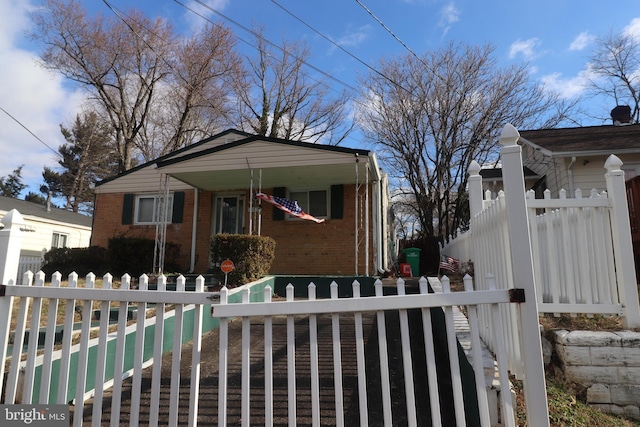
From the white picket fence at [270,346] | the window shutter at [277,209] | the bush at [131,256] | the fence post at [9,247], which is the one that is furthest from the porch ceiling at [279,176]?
the white picket fence at [270,346]

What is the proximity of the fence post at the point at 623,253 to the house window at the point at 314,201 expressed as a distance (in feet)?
26.4

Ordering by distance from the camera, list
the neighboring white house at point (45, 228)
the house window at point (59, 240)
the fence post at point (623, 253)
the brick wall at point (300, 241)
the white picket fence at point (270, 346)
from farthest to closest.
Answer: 1. the house window at point (59, 240)
2. the neighboring white house at point (45, 228)
3. the brick wall at point (300, 241)
4. the fence post at point (623, 253)
5. the white picket fence at point (270, 346)

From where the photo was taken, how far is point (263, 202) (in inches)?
445

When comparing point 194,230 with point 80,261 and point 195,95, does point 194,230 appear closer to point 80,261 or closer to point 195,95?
point 80,261

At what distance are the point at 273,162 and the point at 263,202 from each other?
252 cm

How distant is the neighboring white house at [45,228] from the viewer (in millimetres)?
15539

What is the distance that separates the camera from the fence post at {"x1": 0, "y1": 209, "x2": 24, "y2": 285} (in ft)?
8.24

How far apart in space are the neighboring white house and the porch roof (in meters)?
10.1

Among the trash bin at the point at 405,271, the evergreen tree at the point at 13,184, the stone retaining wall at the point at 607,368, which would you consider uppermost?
the evergreen tree at the point at 13,184

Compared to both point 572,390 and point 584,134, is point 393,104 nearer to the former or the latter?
point 584,134

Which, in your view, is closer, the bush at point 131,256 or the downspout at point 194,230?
the bush at point 131,256

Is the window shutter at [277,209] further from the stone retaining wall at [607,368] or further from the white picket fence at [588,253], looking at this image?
the stone retaining wall at [607,368]

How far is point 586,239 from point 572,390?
4.44ft

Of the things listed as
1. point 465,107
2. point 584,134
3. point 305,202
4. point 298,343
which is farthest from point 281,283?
point 465,107
